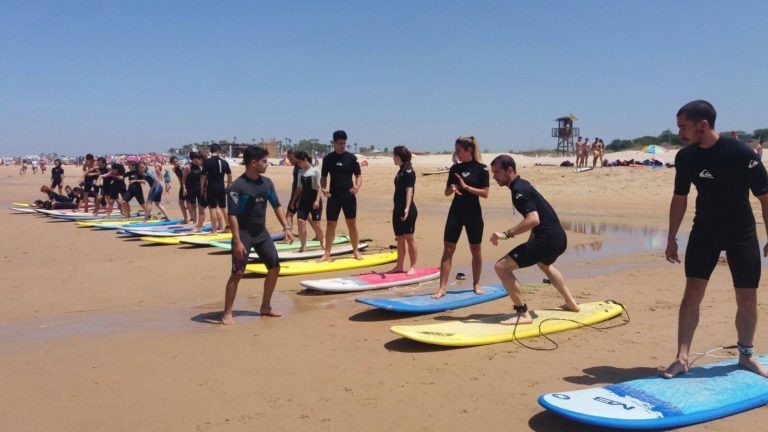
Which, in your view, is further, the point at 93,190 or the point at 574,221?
the point at 93,190

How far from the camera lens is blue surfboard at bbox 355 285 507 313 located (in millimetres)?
6043

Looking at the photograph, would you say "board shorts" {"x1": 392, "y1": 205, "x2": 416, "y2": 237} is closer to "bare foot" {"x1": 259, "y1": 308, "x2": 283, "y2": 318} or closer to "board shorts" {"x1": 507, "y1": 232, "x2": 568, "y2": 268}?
"bare foot" {"x1": 259, "y1": 308, "x2": 283, "y2": 318}

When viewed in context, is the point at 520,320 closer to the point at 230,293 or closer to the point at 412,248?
the point at 412,248

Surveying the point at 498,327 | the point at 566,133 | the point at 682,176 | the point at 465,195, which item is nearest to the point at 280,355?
the point at 498,327

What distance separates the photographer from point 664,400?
3.73 meters

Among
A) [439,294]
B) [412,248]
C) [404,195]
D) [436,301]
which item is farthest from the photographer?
[412,248]

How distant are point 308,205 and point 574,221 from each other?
30.2 ft

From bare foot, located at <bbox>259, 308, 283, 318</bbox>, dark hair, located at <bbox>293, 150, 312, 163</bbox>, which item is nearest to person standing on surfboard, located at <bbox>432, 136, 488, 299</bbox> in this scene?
bare foot, located at <bbox>259, 308, 283, 318</bbox>

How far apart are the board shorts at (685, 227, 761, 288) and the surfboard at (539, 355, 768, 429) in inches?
28.0

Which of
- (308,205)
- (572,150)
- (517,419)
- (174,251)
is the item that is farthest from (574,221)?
(572,150)

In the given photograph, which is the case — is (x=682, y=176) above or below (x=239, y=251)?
above

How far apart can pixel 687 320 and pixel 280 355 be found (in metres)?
3.25

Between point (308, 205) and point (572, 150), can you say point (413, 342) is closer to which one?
Answer: point (308, 205)

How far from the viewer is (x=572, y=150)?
49.8 m
